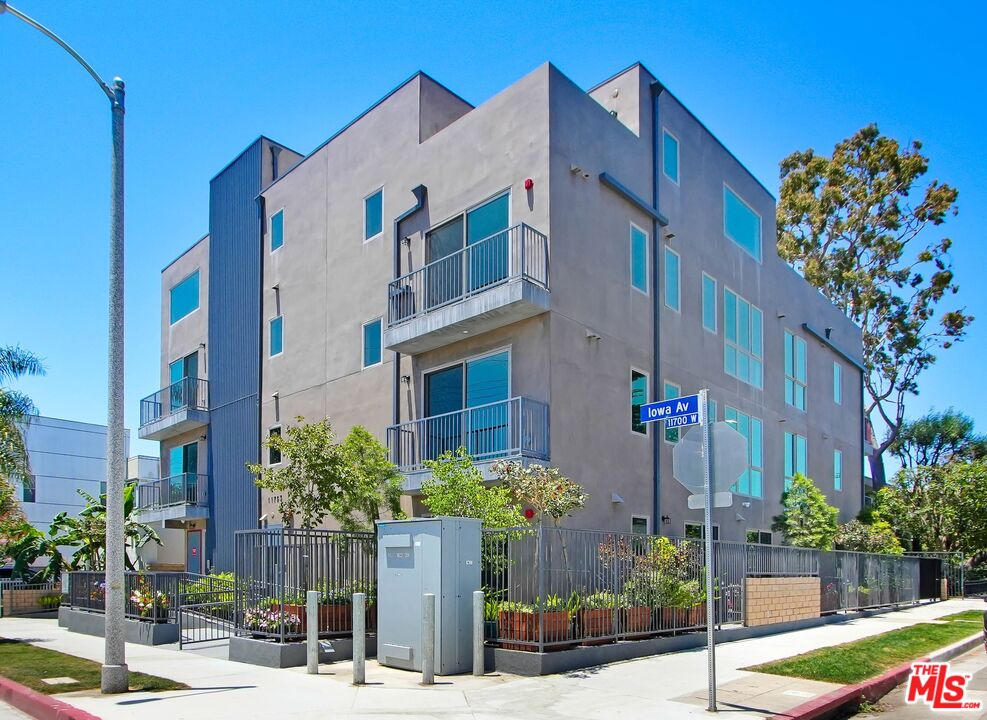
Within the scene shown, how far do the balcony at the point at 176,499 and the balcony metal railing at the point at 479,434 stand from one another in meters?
9.93

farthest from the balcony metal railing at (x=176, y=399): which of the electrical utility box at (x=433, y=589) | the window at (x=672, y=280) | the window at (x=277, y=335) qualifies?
the electrical utility box at (x=433, y=589)

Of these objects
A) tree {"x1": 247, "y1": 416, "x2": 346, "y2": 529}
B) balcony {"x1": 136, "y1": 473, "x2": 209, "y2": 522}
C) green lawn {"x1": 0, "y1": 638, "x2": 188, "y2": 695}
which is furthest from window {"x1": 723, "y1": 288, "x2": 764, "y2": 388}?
green lawn {"x1": 0, "y1": 638, "x2": 188, "y2": 695}

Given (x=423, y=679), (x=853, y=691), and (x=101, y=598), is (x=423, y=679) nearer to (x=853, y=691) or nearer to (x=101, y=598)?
(x=853, y=691)

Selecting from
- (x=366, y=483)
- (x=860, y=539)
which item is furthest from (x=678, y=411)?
(x=860, y=539)

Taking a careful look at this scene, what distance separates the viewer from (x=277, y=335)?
25.0 m

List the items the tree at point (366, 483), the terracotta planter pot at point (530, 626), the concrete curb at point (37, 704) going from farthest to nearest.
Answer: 1. the tree at point (366, 483)
2. the terracotta planter pot at point (530, 626)
3. the concrete curb at point (37, 704)

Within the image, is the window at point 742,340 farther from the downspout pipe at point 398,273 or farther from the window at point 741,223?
the downspout pipe at point 398,273

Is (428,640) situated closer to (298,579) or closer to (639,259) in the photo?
(298,579)

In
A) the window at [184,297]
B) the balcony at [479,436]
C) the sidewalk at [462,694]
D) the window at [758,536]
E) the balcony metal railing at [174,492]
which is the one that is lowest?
the sidewalk at [462,694]

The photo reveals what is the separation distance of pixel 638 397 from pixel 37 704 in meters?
12.6

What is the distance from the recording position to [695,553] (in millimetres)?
16234

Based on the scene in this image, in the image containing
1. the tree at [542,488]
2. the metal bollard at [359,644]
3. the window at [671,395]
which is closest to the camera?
the metal bollard at [359,644]

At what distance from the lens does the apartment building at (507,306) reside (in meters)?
17.5

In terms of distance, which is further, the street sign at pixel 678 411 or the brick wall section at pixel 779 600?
the brick wall section at pixel 779 600
